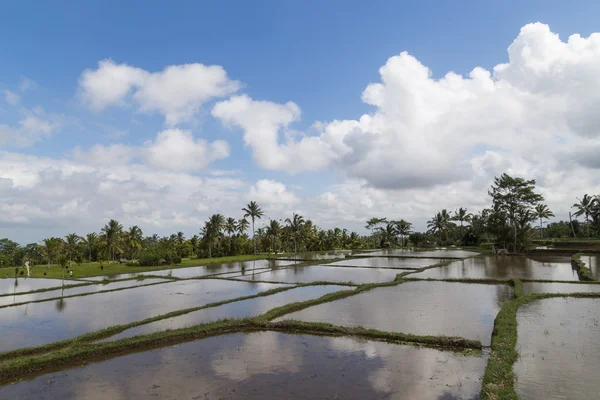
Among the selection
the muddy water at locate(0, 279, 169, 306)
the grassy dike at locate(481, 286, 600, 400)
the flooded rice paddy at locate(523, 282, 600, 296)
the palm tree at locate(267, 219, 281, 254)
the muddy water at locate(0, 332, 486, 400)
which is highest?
the palm tree at locate(267, 219, 281, 254)

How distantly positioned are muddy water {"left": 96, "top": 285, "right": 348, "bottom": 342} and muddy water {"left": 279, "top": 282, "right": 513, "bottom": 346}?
2410 millimetres

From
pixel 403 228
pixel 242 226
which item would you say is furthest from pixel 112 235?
pixel 403 228

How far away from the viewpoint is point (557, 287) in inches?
862

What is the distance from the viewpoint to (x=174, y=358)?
11.2 m

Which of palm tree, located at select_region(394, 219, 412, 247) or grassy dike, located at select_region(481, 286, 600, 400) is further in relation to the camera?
palm tree, located at select_region(394, 219, 412, 247)

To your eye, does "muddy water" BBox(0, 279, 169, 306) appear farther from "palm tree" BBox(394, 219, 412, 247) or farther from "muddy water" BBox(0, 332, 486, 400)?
"palm tree" BBox(394, 219, 412, 247)

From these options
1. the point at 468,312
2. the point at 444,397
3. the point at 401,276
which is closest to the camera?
the point at 444,397

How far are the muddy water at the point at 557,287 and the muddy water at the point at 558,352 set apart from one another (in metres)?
4.76

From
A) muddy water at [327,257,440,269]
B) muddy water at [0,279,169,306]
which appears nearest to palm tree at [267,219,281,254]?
muddy water at [327,257,440,269]

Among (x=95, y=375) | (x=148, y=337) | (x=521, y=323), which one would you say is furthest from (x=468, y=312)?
(x=95, y=375)

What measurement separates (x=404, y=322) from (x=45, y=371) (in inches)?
492

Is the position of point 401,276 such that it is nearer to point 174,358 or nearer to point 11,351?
point 174,358

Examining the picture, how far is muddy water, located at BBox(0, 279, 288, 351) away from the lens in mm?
14578

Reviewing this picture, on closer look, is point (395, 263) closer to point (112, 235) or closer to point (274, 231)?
point (274, 231)
